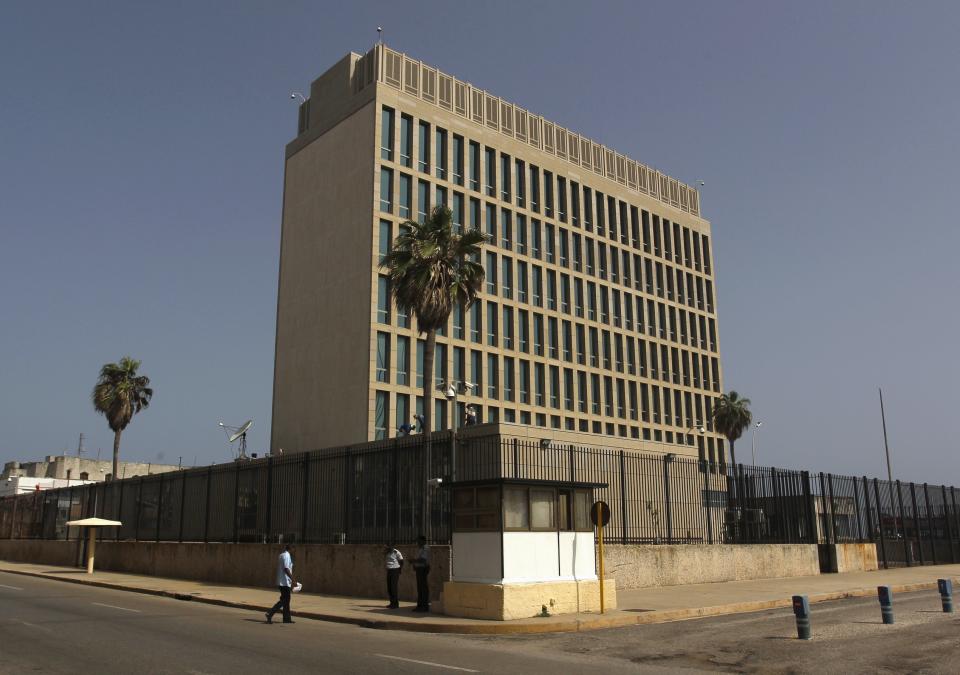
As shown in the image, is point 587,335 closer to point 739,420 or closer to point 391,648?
point 739,420

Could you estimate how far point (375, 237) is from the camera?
53.9 metres

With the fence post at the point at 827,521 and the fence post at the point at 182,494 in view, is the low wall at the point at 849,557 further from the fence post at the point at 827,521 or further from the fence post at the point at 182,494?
the fence post at the point at 182,494

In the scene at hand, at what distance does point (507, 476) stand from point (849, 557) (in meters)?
18.3

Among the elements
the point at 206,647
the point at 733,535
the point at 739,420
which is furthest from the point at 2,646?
the point at 739,420

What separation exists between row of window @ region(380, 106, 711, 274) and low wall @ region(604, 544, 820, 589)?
1361 inches

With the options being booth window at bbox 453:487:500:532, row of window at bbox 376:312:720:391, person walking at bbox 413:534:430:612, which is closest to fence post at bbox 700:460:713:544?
booth window at bbox 453:487:500:532

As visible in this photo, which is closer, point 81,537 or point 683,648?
point 683,648

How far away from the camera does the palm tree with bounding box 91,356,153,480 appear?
2660 inches

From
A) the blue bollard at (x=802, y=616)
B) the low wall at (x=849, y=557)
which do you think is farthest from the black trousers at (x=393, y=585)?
the low wall at (x=849, y=557)

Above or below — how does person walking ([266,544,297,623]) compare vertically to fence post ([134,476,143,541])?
below

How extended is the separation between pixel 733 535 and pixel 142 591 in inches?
791

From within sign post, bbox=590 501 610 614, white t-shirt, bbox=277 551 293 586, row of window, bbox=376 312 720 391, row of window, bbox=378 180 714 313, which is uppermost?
row of window, bbox=378 180 714 313

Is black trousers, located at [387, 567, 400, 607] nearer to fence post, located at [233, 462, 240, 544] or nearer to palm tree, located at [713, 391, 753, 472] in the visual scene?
fence post, located at [233, 462, 240, 544]

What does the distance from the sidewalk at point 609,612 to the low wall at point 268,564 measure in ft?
2.07
